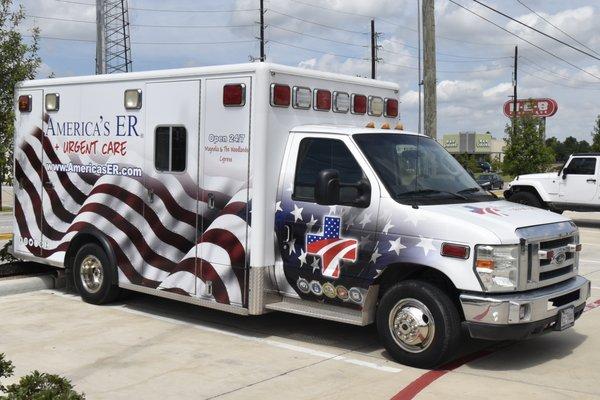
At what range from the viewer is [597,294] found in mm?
9906

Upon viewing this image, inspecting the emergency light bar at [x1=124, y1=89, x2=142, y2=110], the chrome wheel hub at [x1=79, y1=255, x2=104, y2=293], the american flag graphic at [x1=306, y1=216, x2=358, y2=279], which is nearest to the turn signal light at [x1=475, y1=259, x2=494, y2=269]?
the american flag graphic at [x1=306, y1=216, x2=358, y2=279]

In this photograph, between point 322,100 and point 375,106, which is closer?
point 322,100

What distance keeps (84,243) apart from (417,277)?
14.1 ft

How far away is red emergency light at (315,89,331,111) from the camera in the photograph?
294 inches

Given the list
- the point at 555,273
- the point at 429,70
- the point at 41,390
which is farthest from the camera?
the point at 429,70

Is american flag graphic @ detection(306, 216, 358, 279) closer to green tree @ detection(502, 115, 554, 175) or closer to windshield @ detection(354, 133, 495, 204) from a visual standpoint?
windshield @ detection(354, 133, 495, 204)

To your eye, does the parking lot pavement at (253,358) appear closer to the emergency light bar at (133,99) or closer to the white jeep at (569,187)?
the emergency light bar at (133,99)

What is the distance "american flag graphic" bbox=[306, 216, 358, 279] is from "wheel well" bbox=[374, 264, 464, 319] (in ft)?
1.11

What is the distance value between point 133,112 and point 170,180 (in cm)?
98

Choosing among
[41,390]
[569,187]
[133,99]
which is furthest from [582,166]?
[41,390]

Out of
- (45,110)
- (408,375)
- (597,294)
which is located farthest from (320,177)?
(597,294)

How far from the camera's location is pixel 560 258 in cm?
645

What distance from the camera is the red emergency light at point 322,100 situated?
7465 millimetres

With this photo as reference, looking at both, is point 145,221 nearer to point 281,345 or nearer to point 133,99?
point 133,99
